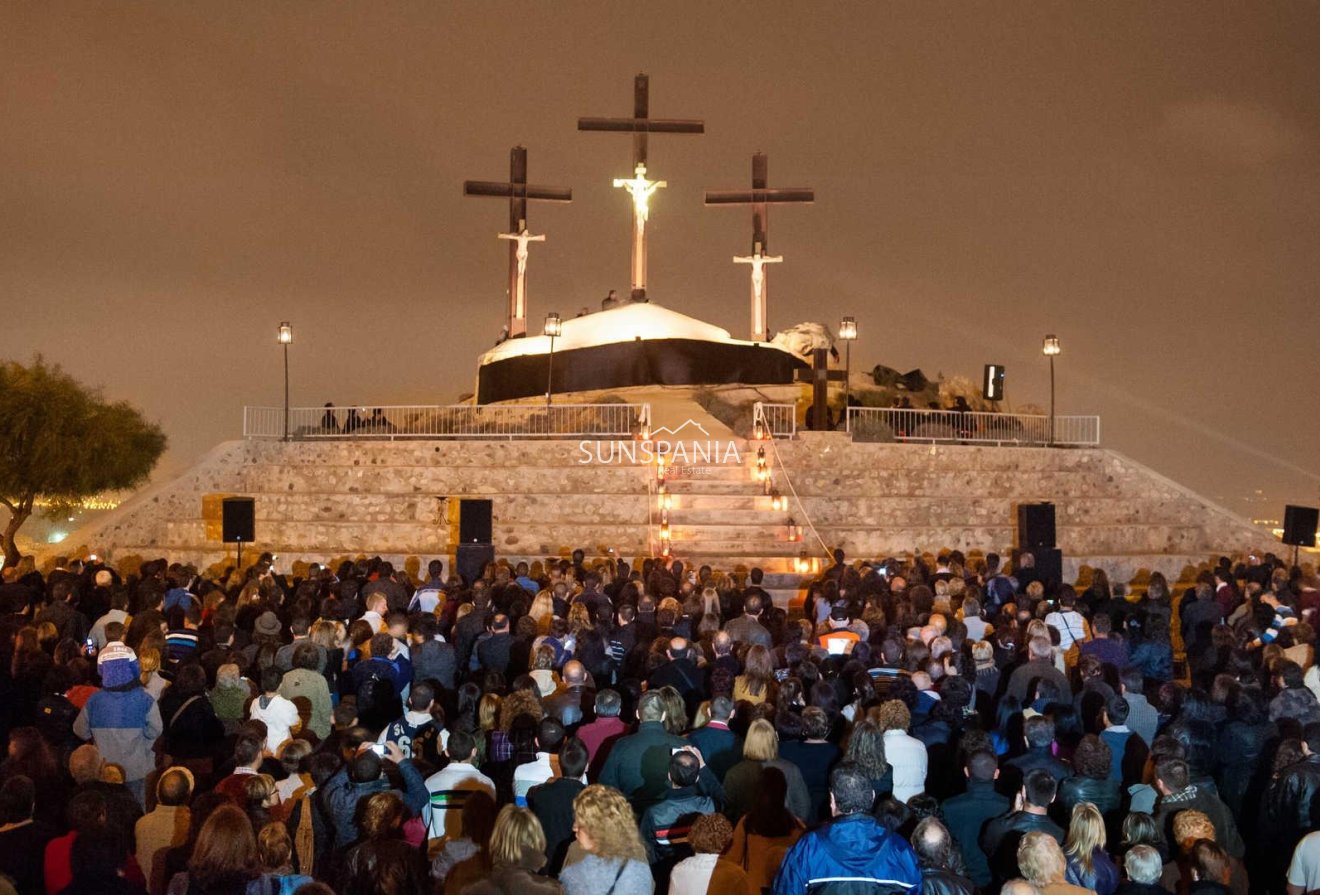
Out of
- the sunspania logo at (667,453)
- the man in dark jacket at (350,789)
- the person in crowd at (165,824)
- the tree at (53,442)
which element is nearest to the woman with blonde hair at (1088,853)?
the man in dark jacket at (350,789)

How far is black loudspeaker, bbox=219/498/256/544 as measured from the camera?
19781 mm

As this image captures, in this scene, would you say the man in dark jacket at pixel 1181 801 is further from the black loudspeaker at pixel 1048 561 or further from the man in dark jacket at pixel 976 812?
the black loudspeaker at pixel 1048 561

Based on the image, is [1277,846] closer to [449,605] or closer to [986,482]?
[449,605]

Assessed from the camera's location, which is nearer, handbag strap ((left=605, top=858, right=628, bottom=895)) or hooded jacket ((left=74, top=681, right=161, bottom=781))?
handbag strap ((left=605, top=858, right=628, bottom=895))

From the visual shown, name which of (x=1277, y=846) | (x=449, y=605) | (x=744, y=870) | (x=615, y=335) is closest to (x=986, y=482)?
(x=615, y=335)

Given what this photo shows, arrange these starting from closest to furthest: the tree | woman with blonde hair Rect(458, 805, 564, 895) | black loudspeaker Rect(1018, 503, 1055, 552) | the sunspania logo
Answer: woman with blonde hair Rect(458, 805, 564, 895) < black loudspeaker Rect(1018, 503, 1055, 552) < the sunspania logo < the tree

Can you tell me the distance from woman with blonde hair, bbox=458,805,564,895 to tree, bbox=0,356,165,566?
77.2 ft

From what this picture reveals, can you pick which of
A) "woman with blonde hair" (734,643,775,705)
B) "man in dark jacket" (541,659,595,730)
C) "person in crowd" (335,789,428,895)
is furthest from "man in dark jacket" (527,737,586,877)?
"woman with blonde hair" (734,643,775,705)

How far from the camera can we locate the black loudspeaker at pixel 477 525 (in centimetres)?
1991

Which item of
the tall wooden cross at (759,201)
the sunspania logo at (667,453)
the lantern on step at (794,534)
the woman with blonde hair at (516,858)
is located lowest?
the woman with blonde hair at (516,858)

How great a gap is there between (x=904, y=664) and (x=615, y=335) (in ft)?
79.3

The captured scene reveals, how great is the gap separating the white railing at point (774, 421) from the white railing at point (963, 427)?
1072mm

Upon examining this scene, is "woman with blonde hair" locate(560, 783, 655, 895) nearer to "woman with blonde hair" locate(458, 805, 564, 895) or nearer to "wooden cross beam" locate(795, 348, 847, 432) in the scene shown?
"woman with blonde hair" locate(458, 805, 564, 895)

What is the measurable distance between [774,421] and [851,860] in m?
21.0
